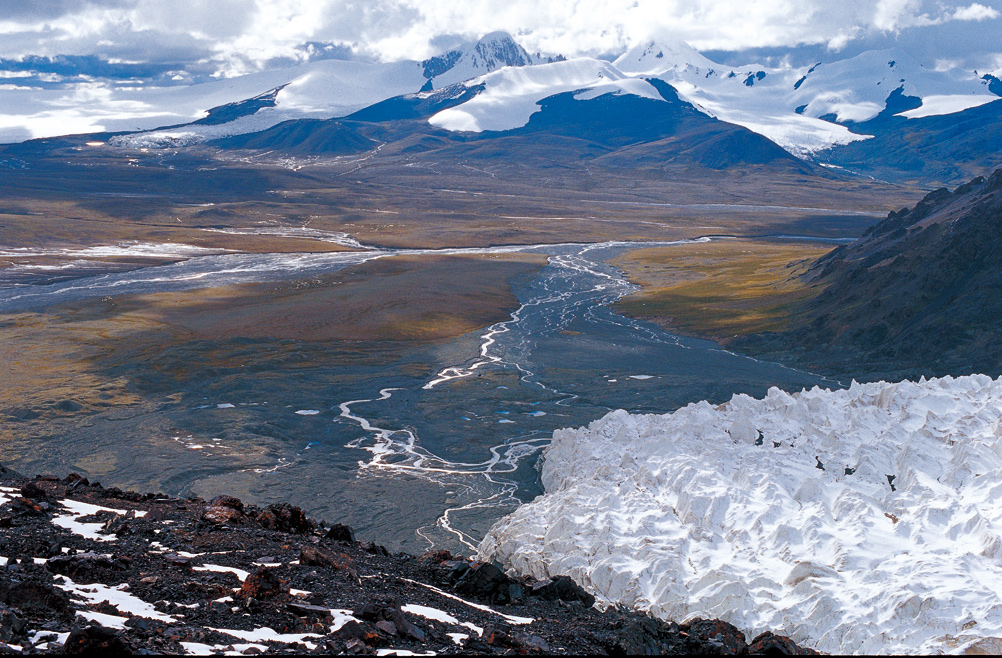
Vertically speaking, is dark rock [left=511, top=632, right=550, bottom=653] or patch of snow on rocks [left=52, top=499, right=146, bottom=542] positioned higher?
patch of snow on rocks [left=52, top=499, right=146, bottom=542]

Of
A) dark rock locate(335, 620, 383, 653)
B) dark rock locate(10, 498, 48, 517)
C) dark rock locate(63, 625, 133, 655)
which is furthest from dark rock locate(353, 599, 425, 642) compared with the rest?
dark rock locate(10, 498, 48, 517)

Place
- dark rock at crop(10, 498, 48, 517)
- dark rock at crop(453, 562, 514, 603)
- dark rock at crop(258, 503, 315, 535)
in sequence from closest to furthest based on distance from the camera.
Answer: dark rock at crop(10, 498, 48, 517) < dark rock at crop(453, 562, 514, 603) < dark rock at crop(258, 503, 315, 535)

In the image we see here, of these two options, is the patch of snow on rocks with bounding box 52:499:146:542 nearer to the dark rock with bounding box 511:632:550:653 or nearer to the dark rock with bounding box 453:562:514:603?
the dark rock with bounding box 453:562:514:603

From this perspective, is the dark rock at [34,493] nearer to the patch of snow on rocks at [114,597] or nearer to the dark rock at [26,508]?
the dark rock at [26,508]

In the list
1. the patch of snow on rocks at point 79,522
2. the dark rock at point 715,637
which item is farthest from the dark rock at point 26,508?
the dark rock at point 715,637

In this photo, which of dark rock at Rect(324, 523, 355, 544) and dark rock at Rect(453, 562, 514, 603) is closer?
dark rock at Rect(453, 562, 514, 603)

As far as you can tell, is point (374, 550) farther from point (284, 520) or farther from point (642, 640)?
point (642, 640)

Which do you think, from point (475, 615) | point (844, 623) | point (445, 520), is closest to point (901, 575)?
point (844, 623)
